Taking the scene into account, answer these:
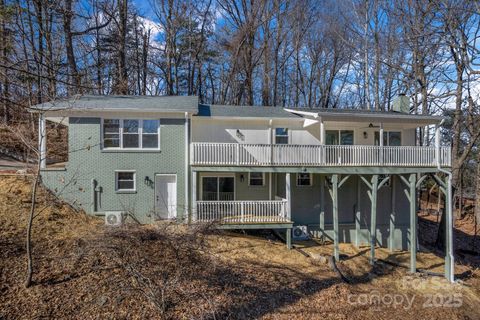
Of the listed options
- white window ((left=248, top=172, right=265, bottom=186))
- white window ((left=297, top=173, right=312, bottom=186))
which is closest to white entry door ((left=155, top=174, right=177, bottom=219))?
white window ((left=248, top=172, right=265, bottom=186))

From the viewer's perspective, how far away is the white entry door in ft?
43.8

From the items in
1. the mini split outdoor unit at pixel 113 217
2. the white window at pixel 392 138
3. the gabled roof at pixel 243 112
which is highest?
the gabled roof at pixel 243 112

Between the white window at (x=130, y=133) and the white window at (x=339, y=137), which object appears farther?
the white window at (x=339, y=137)

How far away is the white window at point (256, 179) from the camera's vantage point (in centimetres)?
1455

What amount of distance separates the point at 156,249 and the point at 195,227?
1399 mm

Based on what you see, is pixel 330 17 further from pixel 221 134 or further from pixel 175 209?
pixel 175 209

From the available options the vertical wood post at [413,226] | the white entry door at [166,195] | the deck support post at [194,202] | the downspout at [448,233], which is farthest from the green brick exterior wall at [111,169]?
the downspout at [448,233]

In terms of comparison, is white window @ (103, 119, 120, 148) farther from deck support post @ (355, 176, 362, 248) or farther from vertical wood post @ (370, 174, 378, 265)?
deck support post @ (355, 176, 362, 248)

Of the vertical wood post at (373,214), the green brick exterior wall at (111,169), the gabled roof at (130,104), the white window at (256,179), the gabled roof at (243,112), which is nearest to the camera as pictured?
the vertical wood post at (373,214)

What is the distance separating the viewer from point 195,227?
895cm

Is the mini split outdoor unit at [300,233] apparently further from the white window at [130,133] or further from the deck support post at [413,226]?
the white window at [130,133]

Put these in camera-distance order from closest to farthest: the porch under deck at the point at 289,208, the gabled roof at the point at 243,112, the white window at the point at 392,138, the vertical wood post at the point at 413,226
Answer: the vertical wood post at the point at 413,226
the porch under deck at the point at 289,208
the gabled roof at the point at 243,112
the white window at the point at 392,138

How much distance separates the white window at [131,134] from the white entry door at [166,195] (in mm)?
1439

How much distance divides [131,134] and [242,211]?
5946mm
